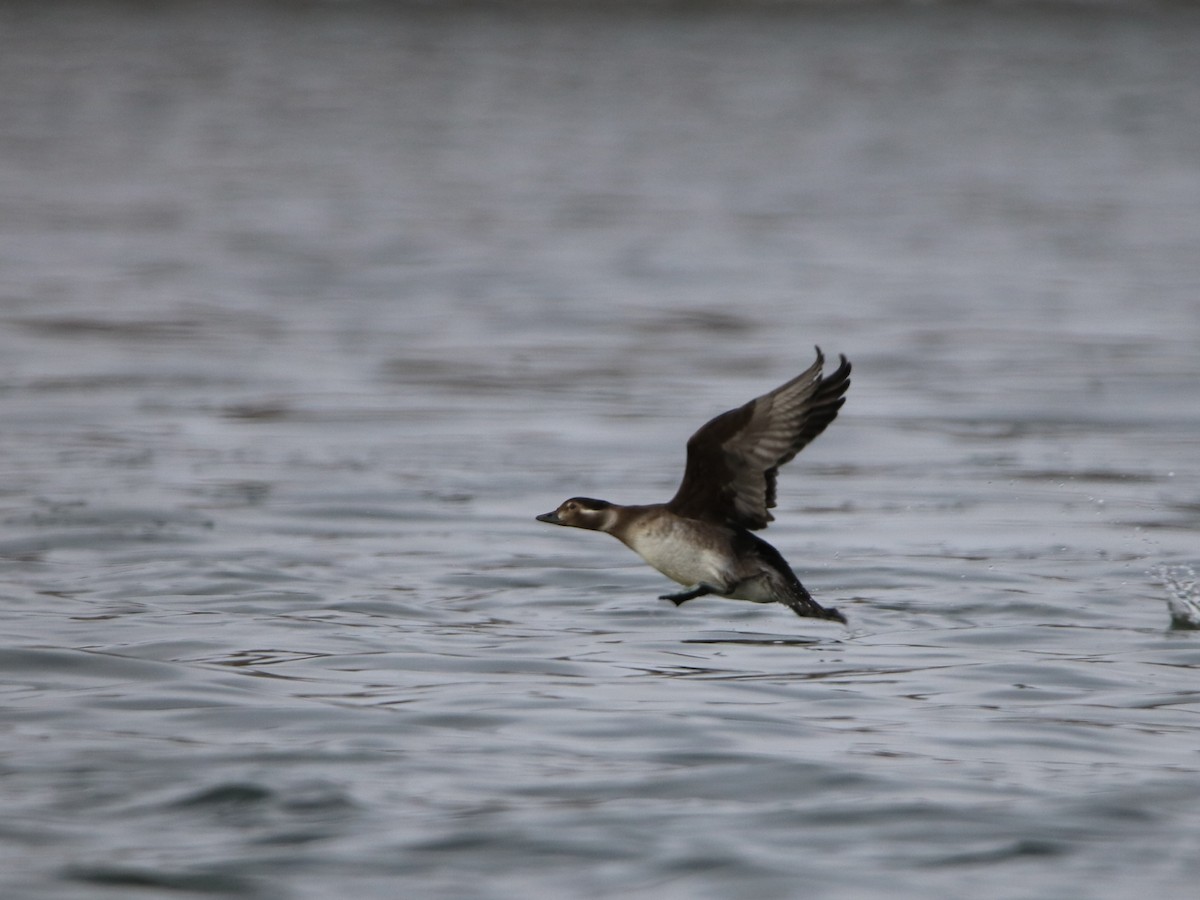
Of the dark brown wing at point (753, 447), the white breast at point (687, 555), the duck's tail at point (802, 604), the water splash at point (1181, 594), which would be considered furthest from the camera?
the water splash at point (1181, 594)

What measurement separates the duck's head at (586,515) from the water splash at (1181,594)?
9.02 ft

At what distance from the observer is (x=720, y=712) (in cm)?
798

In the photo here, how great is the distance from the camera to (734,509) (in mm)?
8461

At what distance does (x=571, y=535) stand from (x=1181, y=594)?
3.46m

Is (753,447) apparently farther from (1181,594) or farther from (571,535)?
(571,535)

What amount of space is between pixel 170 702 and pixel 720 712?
201 centimetres

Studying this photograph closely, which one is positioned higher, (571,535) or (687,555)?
(687,555)

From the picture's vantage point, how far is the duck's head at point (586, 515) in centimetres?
856

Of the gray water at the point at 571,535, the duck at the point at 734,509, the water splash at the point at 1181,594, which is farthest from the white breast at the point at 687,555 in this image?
the water splash at the point at 1181,594

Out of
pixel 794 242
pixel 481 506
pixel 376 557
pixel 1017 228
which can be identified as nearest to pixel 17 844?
pixel 376 557

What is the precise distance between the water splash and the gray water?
0.23 ft

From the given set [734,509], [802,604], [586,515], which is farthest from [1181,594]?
[586,515]

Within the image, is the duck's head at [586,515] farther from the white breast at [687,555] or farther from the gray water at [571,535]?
the gray water at [571,535]

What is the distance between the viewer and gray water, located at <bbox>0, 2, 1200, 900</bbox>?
6676mm
